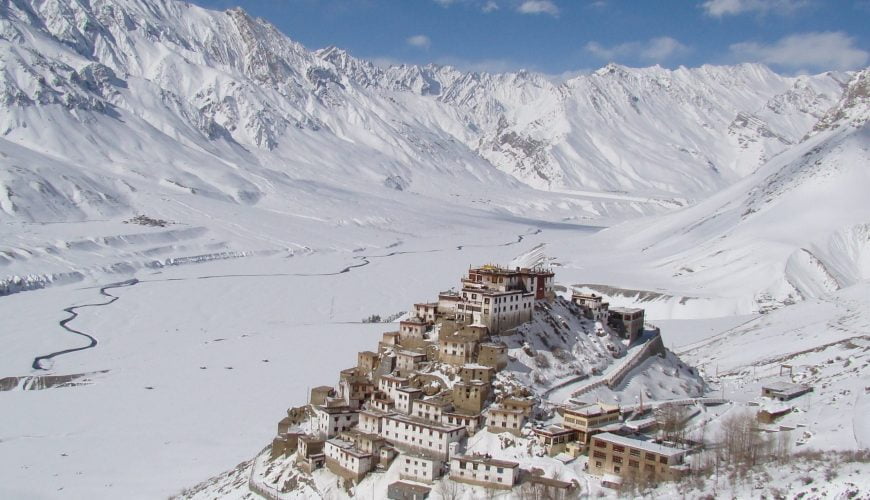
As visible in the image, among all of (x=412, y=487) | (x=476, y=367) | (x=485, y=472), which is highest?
(x=476, y=367)

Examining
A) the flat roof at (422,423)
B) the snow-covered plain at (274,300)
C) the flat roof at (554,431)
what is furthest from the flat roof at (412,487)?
the flat roof at (554,431)

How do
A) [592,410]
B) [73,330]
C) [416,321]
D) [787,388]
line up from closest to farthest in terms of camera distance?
[592,410]
[787,388]
[416,321]
[73,330]

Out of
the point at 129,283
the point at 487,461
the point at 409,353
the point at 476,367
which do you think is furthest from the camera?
the point at 129,283

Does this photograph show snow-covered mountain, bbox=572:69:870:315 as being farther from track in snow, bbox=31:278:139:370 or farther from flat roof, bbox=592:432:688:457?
track in snow, bbox=31:278:139:370

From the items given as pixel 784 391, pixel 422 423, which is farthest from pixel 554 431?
pixel 784 391

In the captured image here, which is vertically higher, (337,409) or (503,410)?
(503,410)

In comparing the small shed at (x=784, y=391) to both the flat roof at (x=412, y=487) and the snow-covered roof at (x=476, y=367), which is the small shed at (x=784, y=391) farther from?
the flat roof at (x=412, y=487)

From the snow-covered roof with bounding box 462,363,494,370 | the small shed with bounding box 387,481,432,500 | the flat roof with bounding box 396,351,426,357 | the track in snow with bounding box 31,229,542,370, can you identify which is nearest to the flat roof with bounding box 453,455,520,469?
the small shed with bounding box 387,481,432,500

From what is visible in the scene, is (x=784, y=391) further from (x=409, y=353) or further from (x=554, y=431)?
(x=409, y=353)
